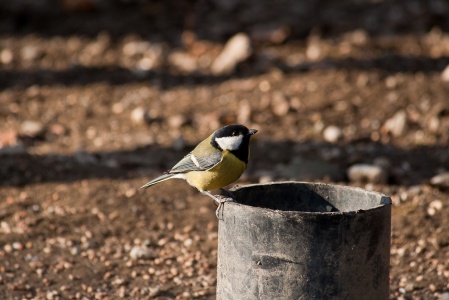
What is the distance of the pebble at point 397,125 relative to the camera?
771 centimetres

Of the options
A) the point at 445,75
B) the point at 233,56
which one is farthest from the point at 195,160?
the point at 233,56

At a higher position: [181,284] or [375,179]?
[375,179]

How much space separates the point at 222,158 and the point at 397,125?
3.54 m

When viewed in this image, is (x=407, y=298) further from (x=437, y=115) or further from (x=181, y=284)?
(x=437, y=115)

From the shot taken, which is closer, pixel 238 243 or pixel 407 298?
pixel 238 243

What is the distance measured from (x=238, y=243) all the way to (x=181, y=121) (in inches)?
175

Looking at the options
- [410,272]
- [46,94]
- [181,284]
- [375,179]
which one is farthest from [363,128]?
[46,94]

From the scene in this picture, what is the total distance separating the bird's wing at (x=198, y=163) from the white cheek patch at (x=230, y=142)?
0.20 ft

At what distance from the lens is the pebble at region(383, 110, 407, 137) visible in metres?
7.71

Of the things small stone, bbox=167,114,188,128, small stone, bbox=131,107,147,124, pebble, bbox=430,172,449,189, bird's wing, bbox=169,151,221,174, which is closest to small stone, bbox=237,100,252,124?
small stone, bbox=167,114,188,128

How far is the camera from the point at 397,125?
7.73m

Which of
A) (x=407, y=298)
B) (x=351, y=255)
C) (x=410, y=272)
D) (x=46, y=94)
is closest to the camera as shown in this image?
(x=351, y=255)

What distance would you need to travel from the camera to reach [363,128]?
25.8ft

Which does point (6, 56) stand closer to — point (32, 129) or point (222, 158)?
point (32, 129)
